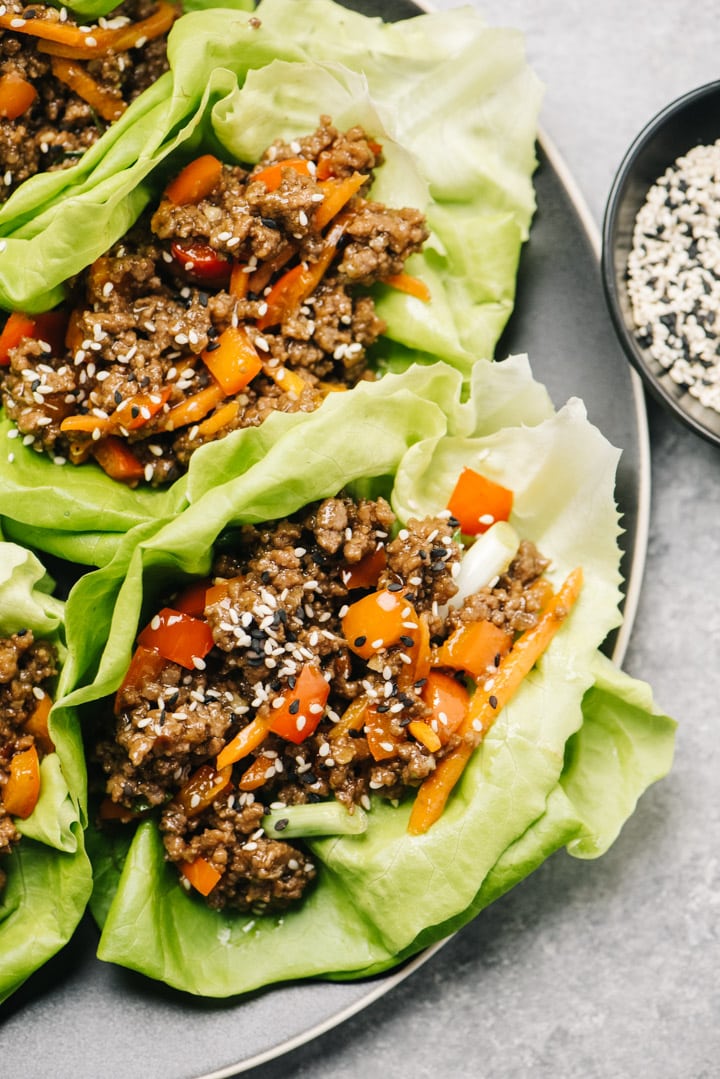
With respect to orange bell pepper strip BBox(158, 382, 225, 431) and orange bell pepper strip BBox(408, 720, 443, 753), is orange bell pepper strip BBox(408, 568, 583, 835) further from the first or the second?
orange bell pepper strip BBox(158, 382, 225, 431)

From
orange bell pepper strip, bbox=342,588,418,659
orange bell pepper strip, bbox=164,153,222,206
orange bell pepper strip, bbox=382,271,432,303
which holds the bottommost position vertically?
orange bell pepper strip, bbox=342,588,418,659

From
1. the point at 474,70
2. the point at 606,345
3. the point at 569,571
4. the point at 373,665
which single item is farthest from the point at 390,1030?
the point at 474,70

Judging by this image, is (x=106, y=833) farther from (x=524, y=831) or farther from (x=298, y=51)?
(x=298, y=51)

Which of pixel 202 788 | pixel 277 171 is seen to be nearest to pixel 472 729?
pixel 202 788

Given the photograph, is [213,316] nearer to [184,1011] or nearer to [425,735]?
[425,735]

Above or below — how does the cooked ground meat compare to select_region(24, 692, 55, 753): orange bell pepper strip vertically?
above

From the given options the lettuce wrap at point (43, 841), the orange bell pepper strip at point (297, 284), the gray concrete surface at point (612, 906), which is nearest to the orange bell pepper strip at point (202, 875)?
the lettuce wrap at point (43, 841)

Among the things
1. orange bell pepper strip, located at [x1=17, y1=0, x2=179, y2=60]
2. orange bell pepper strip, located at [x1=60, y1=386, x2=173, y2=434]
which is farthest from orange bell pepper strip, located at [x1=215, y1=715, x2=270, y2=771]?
orange bell pepper strip, located at [x1=17, y1=0, x2=179, y2=60]
